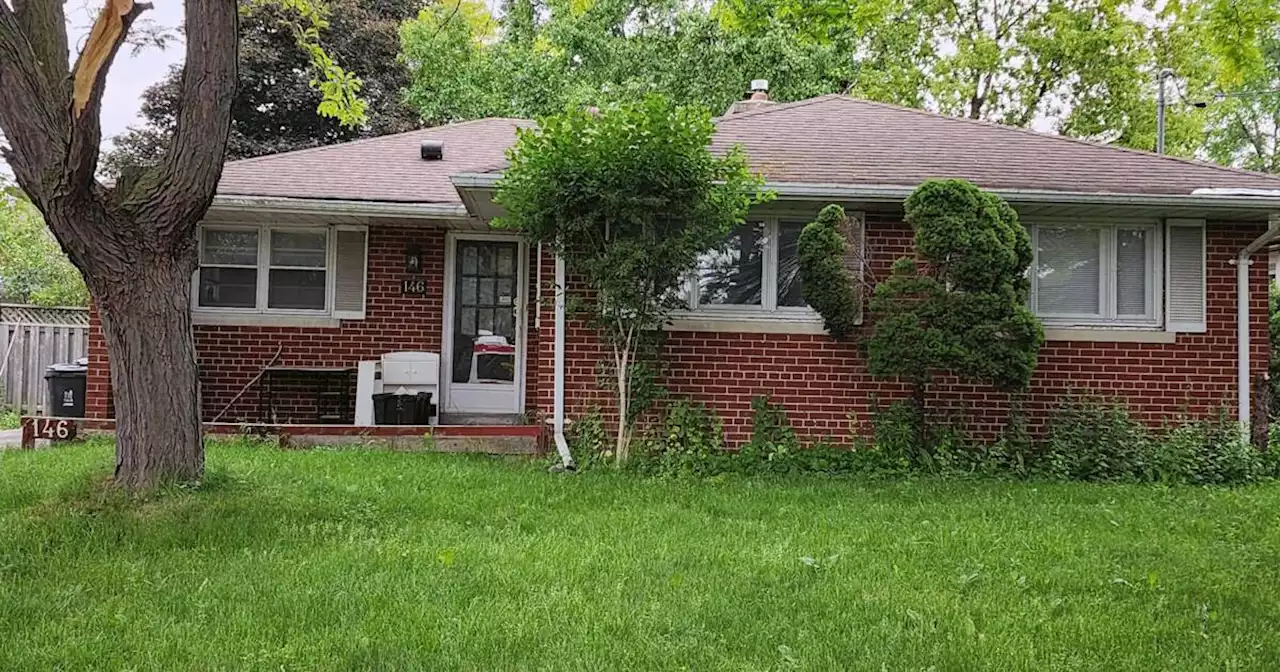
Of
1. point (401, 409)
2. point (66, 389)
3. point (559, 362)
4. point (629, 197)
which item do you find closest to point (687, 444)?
point (559, 362)

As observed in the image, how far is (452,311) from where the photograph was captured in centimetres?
1047

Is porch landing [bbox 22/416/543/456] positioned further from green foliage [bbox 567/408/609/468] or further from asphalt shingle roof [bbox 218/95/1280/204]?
asphalt shingle roof [bbox 218/95/1280/204]

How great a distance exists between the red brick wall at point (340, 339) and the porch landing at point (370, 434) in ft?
3.98

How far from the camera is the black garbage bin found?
1024 cm

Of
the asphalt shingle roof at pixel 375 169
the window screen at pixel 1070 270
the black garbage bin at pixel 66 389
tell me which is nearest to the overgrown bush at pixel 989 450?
the window screen at pixel 1070 270

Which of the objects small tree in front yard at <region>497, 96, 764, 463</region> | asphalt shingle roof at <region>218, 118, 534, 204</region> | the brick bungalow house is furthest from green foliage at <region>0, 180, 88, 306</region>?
small tree in front yard at <region>497, 96, 764, 463</region>

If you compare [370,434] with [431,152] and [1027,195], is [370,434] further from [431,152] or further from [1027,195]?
[1027,195]

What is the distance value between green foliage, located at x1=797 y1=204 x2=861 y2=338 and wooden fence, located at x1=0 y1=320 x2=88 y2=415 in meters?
11.2

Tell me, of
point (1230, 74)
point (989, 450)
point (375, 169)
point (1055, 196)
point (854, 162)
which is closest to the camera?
point (1230, 74)

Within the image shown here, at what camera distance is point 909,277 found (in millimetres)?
7957

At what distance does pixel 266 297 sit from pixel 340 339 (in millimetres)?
946

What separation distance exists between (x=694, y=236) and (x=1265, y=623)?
4.89m

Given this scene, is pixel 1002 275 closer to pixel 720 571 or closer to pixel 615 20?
pixel 720 571

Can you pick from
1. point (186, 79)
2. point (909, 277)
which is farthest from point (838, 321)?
point (186, 79)
